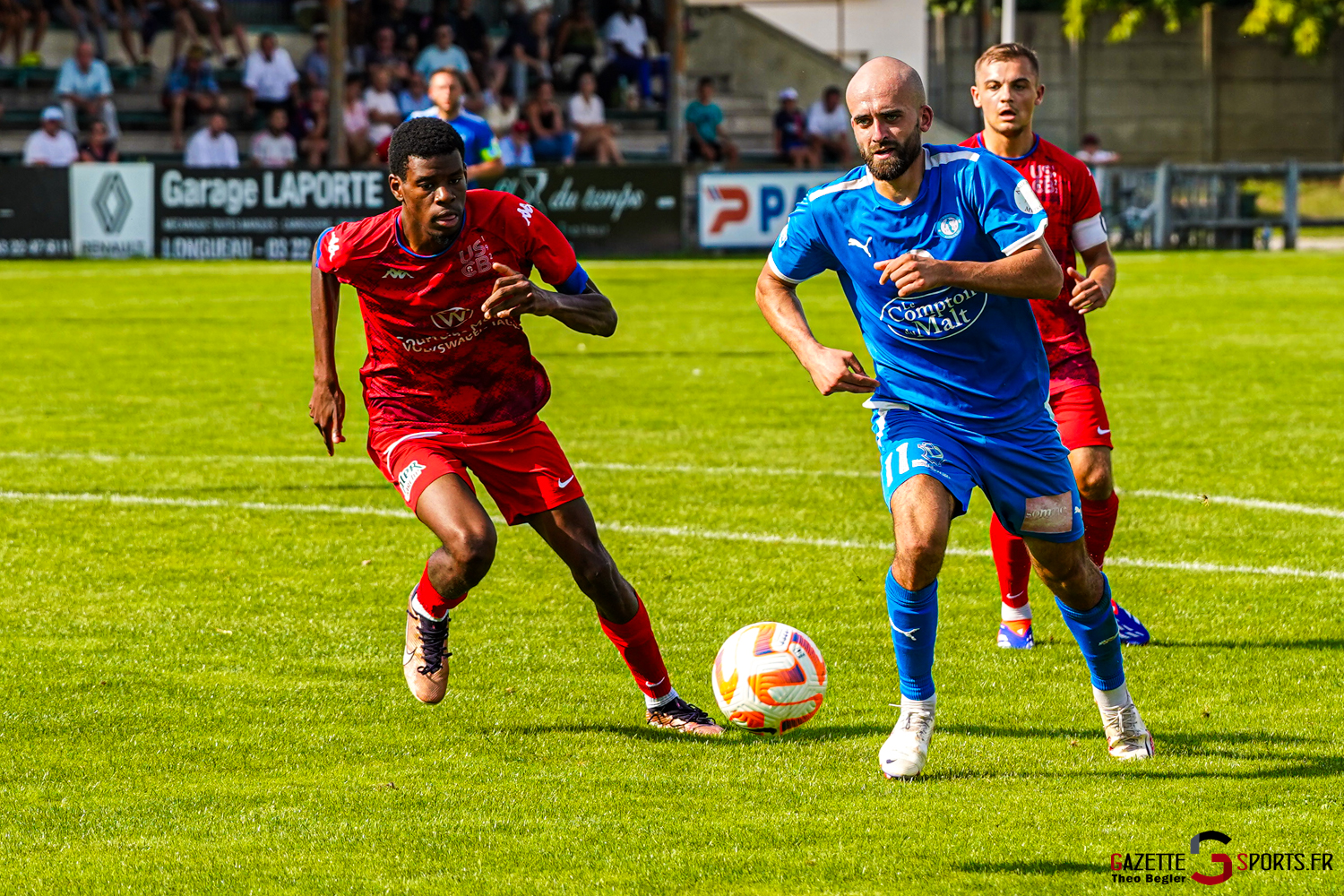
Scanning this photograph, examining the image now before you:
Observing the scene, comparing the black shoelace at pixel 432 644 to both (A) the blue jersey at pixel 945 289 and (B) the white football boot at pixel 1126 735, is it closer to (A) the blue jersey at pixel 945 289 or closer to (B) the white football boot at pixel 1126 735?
(A) the blue jersey at pixel 945 289

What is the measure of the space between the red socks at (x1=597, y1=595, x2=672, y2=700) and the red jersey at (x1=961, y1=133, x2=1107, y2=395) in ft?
6.98

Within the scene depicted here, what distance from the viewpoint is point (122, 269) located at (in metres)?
23.9

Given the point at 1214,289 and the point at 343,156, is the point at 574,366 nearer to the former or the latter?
the point at 1214,289

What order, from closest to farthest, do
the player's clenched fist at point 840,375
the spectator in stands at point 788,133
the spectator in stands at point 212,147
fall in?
the player's clenched fist at point 840,375
the spectator in stands at point 212,147
the spectator in stands at point 788,133

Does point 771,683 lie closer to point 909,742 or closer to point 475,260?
point 909,742

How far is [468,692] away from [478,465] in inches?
32.9

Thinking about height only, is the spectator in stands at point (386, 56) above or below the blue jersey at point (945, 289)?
above

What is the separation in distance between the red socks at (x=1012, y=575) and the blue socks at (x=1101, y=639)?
4.81 feet

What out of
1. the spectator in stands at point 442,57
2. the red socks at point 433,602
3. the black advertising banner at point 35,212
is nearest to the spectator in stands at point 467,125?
the red socks at point 433,602

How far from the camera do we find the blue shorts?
16.3 ft

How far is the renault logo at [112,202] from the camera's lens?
24.9 metres

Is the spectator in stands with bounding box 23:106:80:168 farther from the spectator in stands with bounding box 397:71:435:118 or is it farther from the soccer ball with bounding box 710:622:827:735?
the soccer ball with bounding box 710:622:827:735

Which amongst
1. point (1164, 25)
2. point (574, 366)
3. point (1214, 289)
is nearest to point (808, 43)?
point (1164, 25)

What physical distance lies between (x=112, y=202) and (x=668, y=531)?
18760 millimetres
